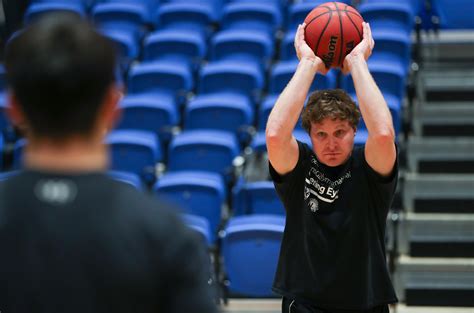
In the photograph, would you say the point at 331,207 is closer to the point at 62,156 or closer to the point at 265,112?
the point at 62,156

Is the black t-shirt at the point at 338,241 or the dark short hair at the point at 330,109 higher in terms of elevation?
the dark short hair at the point at 330,109

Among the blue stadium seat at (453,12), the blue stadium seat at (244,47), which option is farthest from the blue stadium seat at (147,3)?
the blue stadium seat at (453,12)

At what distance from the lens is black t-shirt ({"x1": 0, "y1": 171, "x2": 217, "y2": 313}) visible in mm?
1639

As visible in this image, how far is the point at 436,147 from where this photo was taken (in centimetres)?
857

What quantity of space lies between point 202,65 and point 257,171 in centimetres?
246

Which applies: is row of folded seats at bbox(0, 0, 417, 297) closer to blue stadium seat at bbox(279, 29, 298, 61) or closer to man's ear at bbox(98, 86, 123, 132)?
blue stadium seat at bbox(279, 29, 298, 61)

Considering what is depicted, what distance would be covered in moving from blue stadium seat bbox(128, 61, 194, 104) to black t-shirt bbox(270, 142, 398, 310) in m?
5.69

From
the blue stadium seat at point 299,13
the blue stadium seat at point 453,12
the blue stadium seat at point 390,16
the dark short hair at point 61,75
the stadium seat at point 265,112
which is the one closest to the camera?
the dark short hair at point 61,75

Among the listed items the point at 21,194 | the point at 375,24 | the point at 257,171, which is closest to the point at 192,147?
the point at 257,171

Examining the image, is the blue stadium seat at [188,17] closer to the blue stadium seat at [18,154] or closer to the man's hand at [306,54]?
the blue stadium seat at [18,154]

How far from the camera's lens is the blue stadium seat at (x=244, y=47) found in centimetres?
998

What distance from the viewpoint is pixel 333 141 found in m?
3.86

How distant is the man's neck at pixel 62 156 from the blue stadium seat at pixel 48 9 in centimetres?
945

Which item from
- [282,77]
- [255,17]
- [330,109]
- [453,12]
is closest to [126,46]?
[255,17]
